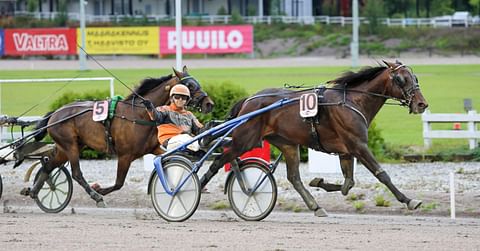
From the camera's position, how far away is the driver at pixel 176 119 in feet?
39.7

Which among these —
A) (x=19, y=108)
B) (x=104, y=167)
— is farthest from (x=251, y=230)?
(x=19, y=108)

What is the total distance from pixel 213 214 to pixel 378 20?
5155 centimetres

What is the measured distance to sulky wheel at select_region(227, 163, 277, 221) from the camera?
38.3ft

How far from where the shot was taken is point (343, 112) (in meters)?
11.8

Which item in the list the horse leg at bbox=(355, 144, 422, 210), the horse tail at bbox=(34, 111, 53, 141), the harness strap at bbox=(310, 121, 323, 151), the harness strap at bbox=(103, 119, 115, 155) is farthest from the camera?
the horse tail at bbox=(34, 111, 53, 141)

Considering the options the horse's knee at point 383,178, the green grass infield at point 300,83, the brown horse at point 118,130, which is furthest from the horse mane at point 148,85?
the green grass infield at point 300,83

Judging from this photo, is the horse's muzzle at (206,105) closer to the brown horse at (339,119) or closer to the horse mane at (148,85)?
the brown horse at (339,119)

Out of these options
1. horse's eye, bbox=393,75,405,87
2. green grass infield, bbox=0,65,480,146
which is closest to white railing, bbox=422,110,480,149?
green grass infield, bbox=0,65,480,146

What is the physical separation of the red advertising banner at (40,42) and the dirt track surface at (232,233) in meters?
43.9

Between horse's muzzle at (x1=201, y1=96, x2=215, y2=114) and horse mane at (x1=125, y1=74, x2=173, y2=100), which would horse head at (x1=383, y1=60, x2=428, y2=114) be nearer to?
horse's muzzle at (x1=201, y1=96, x2=215, y2=114)

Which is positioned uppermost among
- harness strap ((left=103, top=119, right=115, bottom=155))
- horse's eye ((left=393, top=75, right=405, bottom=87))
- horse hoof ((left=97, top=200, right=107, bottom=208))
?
horse's eye ((left=393, top=75, right=405, bottom=87))

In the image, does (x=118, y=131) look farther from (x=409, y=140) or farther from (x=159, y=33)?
(x=159, y=33)

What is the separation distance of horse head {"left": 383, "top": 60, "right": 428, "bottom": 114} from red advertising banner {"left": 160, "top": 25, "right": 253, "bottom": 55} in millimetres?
43027

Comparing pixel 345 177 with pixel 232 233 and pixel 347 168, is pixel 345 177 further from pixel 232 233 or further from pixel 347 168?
pixel 232 233
